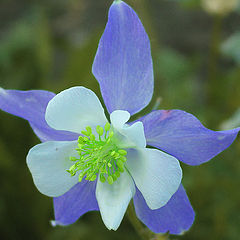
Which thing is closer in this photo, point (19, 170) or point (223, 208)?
point (223, 208)

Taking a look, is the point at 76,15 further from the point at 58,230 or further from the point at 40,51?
the point at 58,230

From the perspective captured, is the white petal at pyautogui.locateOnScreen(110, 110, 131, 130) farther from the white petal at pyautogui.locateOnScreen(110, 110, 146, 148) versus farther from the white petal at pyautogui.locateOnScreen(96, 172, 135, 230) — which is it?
the white petal at pyautogui.locateOnScreen(96, 172, 135, 230)

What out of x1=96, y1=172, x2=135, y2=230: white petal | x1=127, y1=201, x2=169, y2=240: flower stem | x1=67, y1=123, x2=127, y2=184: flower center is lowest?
x1=127, y1=201, x2=169, y2=240: flower stem

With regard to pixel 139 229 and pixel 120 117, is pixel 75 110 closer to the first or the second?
pixel 120 117

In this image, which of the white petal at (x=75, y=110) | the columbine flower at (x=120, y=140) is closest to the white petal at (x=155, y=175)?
the columbine flower at (x=120, y=140)

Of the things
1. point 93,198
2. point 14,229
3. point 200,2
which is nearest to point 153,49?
point 200,2

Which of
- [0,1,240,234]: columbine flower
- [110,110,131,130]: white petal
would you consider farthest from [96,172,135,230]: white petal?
[110,110,131,130]: white petal

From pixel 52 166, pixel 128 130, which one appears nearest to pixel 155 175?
pixel 128 130

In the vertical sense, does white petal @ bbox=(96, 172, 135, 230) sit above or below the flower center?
below

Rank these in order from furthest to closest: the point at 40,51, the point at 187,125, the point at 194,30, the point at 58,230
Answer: the point at 194,30 → the point at 40,51 → the point at 58,230 → the point at 187,125
